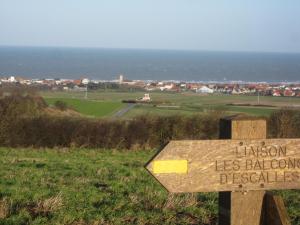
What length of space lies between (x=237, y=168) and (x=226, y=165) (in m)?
0.08

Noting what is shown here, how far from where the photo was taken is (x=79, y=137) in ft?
81.8

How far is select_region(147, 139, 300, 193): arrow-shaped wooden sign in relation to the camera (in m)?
3.47

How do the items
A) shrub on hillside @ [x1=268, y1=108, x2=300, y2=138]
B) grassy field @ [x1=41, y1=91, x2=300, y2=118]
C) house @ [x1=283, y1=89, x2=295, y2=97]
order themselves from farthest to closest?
1. house @ [x1=283, y1=89, x2=295, y2=97]
2. grassy field @ [x1=41, y1=91, x2=300, y2=118]
3. shrub on hillside @ [x1=268, y1=108, x2=300, y2=138]

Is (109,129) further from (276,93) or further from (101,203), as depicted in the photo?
(276,93)

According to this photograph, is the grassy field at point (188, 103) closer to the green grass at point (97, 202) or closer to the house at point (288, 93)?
the house at point (288, 93)

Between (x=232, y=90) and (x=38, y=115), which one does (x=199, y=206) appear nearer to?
(x=38, y=115)

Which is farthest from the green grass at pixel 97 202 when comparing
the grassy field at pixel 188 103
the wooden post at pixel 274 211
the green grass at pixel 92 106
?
the green grass at pixel 92 106

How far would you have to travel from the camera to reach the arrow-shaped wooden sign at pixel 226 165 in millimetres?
3471

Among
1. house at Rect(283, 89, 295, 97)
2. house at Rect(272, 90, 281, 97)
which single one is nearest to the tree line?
house at Rect(272, 90, 281, 97)

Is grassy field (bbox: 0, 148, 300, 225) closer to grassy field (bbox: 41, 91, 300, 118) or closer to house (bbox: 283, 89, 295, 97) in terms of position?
grassy field (bbox: 41, 91, 300, 118)

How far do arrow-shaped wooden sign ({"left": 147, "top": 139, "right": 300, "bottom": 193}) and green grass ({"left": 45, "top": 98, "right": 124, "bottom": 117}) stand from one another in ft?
116

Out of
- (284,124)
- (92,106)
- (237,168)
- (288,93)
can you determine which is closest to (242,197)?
(237,168)

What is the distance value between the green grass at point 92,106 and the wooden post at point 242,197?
35.2m

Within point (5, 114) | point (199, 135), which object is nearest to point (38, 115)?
point (5, 114)
